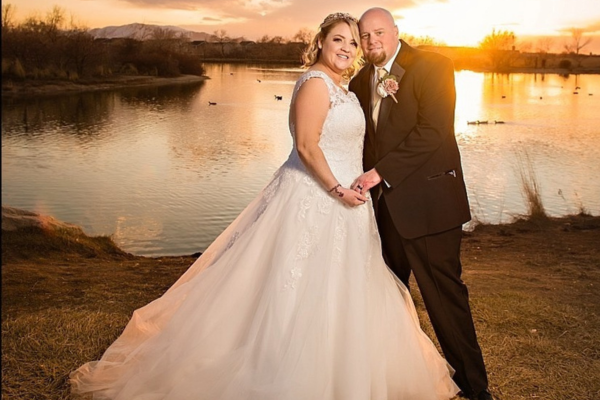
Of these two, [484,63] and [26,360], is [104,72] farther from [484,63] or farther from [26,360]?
[484,63]

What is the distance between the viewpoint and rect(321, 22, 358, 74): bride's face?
325 centimetres

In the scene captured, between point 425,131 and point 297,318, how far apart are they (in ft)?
3.93

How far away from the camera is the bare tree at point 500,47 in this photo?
237 ft

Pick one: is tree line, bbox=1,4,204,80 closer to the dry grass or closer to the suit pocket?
the dry grass

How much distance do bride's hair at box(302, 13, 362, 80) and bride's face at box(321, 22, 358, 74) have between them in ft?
0.06

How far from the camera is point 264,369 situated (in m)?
3.09

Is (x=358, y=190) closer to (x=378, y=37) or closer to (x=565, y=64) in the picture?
(x=378, y=37)

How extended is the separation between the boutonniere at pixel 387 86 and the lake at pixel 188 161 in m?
5.59

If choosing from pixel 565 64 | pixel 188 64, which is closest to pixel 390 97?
pixel 188 64

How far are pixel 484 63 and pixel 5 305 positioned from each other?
83.4m

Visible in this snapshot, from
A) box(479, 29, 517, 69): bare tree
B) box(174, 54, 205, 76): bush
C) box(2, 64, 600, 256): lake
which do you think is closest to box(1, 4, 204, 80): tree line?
box(174, 54, 205, 76): bush

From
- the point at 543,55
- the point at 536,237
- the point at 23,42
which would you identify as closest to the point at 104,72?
the point at 23,42

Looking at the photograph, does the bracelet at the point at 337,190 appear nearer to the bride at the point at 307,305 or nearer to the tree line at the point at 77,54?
the bride at the point at 307,305

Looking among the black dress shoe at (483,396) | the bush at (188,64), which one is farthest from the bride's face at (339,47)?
the bush at (188,64)
